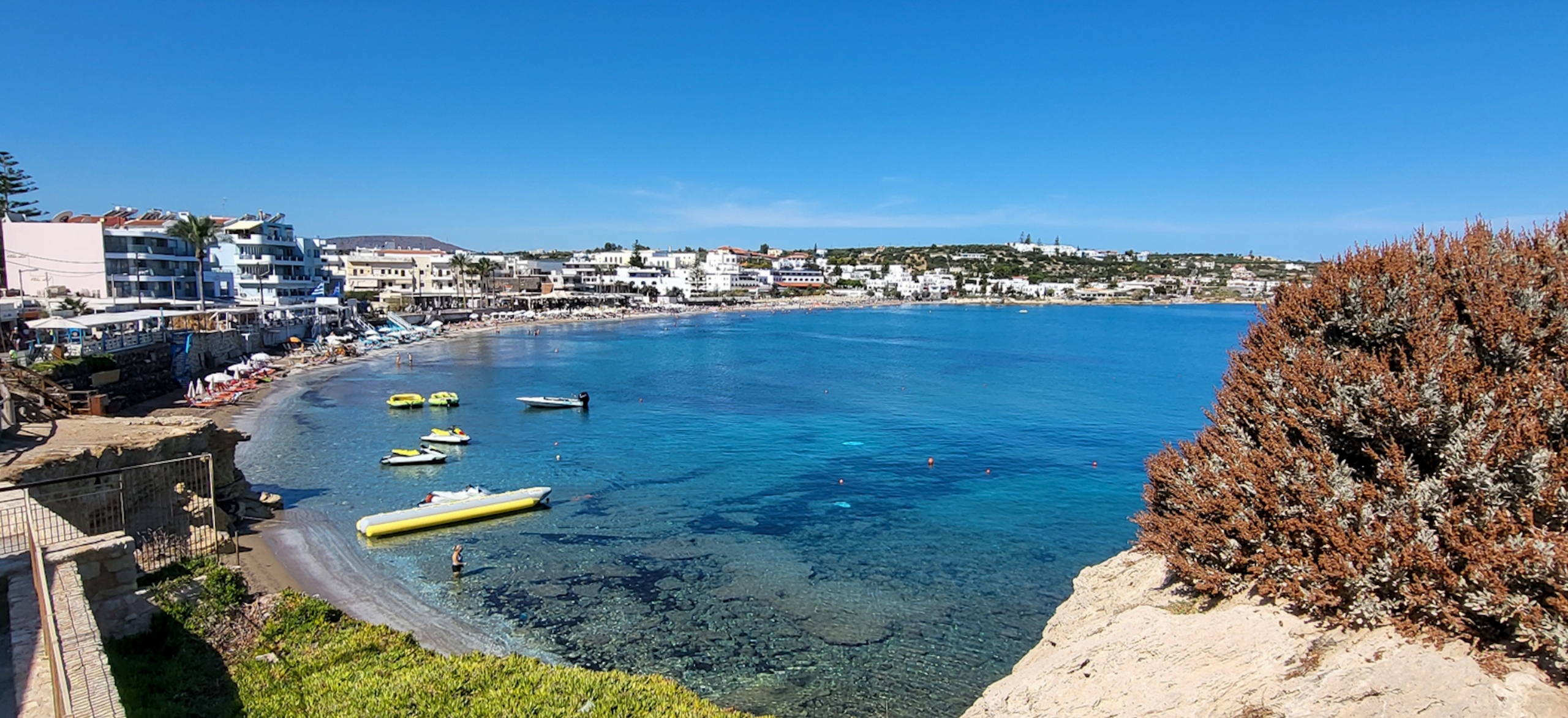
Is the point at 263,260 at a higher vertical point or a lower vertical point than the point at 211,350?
higher

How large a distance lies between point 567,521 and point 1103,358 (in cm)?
7641

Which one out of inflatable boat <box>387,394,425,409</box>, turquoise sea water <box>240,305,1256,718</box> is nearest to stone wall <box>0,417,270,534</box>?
turquoise sea water <box>240,305,1256,718</box>

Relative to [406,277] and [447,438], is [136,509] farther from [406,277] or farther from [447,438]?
[406,277]

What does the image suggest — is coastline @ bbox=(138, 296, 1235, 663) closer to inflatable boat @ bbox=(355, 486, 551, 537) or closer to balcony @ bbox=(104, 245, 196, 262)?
inflatable boat @ bbox=(355, 486, 551, 537)

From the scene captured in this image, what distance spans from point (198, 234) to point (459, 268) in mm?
68476

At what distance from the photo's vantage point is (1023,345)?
104500 mm

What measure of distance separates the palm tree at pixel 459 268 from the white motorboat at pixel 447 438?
98420 mm

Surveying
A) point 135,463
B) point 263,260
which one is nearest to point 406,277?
point 263,260

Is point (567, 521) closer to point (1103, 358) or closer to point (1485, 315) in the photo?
point (1485, 315)

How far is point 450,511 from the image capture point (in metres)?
27.5

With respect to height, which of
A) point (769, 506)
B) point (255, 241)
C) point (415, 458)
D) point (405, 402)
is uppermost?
point (255, 241)

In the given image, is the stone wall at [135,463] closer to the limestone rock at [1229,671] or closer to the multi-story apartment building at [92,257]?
the limestone rock at [1229,671]

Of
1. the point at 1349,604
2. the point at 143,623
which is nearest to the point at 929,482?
the point at 1349,604

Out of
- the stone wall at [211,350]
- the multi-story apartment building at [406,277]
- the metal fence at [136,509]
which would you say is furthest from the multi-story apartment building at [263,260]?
the metal fence at [136,509]
